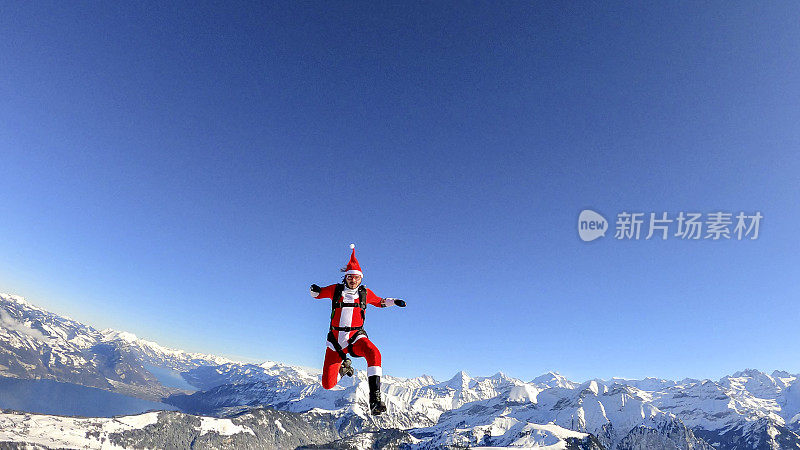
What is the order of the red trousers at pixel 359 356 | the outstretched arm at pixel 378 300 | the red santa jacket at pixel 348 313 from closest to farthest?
the red trousers at pixel 359 356
the red santa jacket at pixel 348 313
the outstretched arm at pixel 378 300

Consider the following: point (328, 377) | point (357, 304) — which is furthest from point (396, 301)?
point (328, 377)

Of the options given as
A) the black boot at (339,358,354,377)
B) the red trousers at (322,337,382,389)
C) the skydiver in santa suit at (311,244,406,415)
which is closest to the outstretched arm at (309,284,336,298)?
the skydiver in santa suit at (311,244,406,415)

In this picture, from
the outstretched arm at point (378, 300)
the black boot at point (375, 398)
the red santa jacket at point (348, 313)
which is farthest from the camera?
the outstretched arm at point (378, 300)

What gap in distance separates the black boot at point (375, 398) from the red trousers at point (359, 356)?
0.23 metres

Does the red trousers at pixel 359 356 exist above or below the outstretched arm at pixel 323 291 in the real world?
below

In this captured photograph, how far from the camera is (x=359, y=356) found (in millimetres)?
12625

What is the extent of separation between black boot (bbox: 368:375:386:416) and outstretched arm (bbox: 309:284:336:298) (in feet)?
9.54

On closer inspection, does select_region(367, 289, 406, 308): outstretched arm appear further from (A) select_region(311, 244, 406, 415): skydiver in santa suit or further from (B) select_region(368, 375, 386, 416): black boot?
(B) select_region(368, 375, 386, 416): black boot

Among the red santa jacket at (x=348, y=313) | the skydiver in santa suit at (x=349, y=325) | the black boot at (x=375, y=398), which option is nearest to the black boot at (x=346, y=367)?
the skydiver in santa suit at (x=349, y=325)

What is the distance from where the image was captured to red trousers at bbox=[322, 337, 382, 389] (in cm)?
1204

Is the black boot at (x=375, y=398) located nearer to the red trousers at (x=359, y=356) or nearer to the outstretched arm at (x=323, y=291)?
→ the red trousers at (x=359, y=356)

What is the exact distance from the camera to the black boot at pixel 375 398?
10876mm

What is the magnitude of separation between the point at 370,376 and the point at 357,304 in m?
2.15

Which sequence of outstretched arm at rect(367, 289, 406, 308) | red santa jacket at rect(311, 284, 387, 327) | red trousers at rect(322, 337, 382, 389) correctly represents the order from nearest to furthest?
1. red trousers at rect(322, 337, 382, 389)
2. red santa jacket at rect(311, 284, 387, 327)
3. outstretched arm at rect(367, 289, 406, 308)
